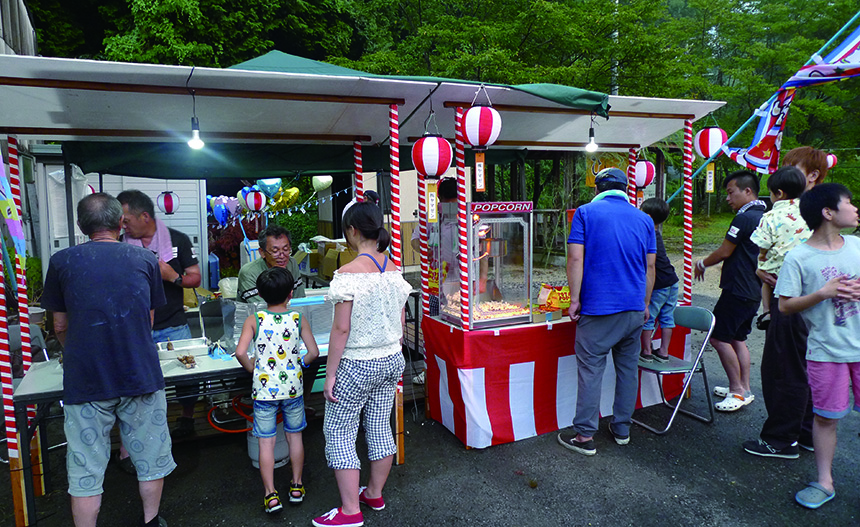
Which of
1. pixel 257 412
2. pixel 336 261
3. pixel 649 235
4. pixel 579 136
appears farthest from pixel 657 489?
pixel 336 261

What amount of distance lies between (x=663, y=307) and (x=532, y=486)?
2127 mm

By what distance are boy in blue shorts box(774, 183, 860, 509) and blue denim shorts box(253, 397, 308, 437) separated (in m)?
2.92

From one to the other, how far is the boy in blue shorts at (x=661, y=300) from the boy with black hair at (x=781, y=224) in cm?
71

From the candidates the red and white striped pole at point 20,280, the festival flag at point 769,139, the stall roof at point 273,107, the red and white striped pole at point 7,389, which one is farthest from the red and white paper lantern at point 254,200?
the festival flag at point 769,139

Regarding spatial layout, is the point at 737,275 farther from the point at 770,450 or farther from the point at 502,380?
the point at 502,380

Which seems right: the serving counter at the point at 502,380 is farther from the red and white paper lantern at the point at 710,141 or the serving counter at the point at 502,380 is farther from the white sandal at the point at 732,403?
the red and white paper lantern at the point at 710,141

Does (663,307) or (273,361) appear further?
(663,307)

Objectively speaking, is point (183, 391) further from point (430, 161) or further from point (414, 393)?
point (430, 161)

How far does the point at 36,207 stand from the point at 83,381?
9093 millimetres

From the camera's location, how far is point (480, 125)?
11.6 ft

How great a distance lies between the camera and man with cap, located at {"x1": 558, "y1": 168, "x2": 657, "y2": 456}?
11.8 feet

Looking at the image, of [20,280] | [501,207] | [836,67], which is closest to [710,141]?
[836,67]

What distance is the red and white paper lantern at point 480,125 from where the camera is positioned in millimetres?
3533

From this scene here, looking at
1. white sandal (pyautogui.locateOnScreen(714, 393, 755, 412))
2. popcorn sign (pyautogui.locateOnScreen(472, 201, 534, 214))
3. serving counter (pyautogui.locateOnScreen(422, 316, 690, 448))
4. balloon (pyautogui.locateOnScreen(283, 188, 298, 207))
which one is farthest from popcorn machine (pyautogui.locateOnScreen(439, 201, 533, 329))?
balloon (pyautogui.locateOnScreen(283, 188, 298, 207))
